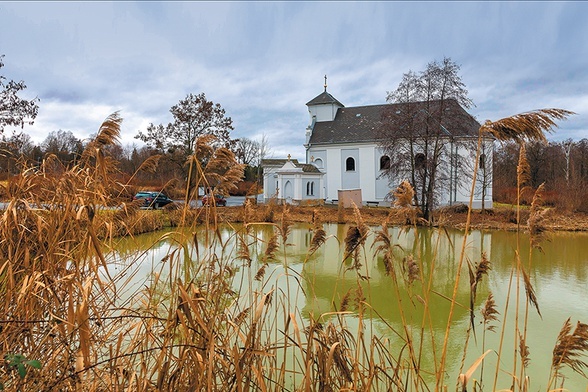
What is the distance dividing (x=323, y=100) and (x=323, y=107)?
55 centimetres

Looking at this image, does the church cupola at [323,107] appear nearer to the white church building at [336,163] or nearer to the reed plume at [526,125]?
the white church building at [336,163]

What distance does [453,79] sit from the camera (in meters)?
18.4

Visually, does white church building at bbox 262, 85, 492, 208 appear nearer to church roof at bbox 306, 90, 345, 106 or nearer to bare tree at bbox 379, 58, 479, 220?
church roof at bbox 306, 90, 345, 106

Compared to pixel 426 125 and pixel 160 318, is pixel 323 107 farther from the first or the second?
pixel 160 318

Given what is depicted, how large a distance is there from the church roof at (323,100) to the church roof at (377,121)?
3.86 feet

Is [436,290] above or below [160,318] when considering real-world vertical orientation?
below

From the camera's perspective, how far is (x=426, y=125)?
1875 cm

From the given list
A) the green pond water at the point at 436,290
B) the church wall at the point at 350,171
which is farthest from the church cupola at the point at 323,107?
the green pond water at the point at 436,290

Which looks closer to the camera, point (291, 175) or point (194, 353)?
point (194, 353)

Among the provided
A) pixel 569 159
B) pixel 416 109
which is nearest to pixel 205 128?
pixel 416 109

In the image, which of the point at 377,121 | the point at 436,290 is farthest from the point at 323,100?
the point at 436,290

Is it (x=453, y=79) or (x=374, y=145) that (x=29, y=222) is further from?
(x=374, y=145)

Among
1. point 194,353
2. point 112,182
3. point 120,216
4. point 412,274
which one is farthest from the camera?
point 120,216

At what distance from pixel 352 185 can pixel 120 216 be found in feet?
85.7
